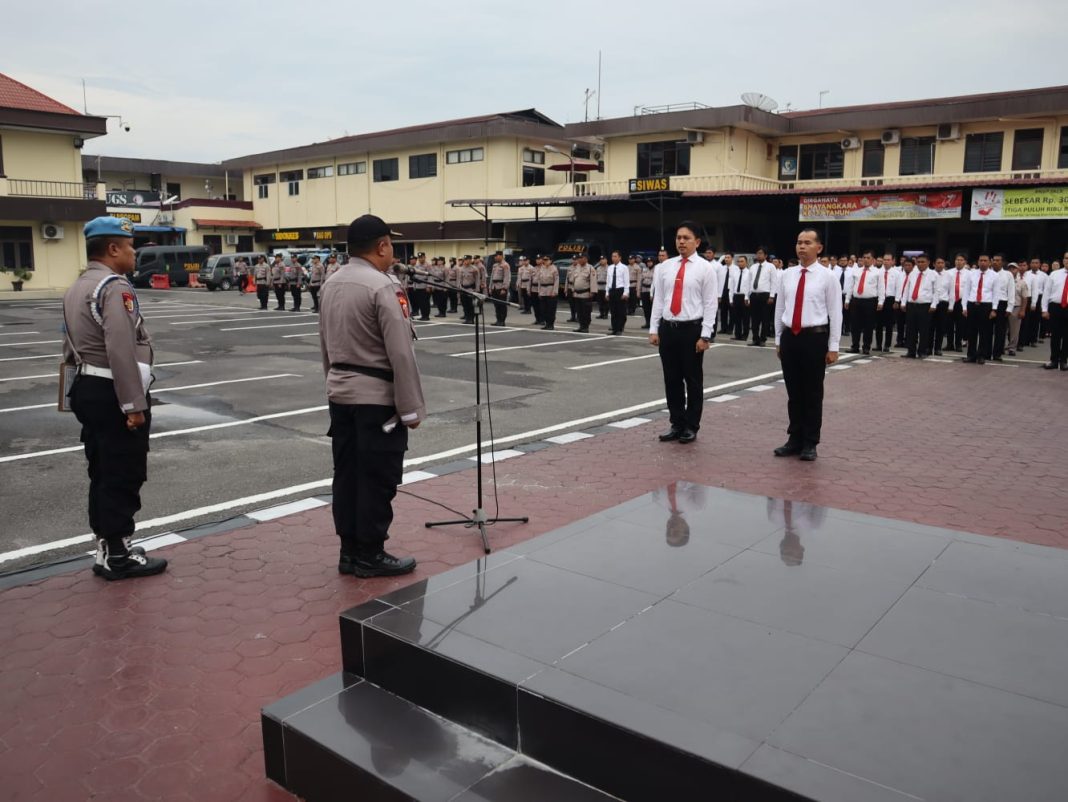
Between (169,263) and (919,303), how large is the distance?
123 feet

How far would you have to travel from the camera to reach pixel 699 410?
8203 mm

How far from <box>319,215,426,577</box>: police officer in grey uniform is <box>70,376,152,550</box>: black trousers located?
3.50 feet

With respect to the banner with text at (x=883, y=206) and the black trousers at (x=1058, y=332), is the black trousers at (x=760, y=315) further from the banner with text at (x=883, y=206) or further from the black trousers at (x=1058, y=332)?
the banner with text at (x=883, y=206)

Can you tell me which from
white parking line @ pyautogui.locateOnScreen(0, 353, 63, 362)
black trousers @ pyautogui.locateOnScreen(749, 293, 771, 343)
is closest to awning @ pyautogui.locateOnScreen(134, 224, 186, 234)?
white parking line @ pyautogui.locateOnScreen(0, 353, 63, 362)

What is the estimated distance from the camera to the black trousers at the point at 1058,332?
1420cm

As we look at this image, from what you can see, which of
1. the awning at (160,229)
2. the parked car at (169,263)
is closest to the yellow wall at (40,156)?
the parked car at (169,263)

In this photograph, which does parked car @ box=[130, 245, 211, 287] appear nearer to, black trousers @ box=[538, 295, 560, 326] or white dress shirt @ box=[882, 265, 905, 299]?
black trousers @ box=[538, 295, 560, 326]

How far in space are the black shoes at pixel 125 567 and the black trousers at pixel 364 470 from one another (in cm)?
104

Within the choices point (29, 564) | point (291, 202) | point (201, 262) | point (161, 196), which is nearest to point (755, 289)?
point (29, 564)

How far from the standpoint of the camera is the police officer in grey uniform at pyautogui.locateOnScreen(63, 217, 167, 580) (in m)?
4.45

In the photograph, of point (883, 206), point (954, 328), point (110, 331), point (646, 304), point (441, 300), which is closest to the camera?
point (110, 331)

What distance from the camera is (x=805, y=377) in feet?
24.4

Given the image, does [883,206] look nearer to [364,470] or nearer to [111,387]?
[364,470]

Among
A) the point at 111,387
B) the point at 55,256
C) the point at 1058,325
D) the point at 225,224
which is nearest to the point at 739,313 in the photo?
the point at 1058,325
